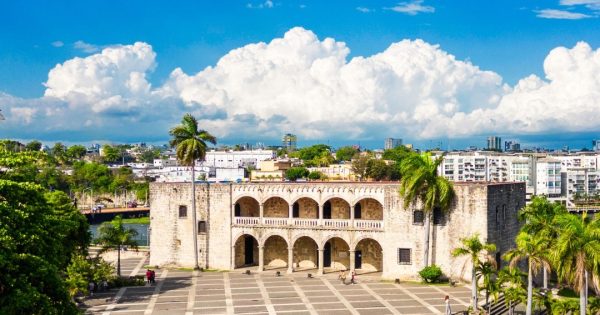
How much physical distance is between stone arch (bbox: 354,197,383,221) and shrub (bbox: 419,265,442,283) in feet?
23.1

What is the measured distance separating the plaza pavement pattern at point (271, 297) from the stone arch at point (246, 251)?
4.14m

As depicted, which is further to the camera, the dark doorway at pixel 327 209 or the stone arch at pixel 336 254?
the dark doorway at pixel 327 209

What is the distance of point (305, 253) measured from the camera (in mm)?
57781

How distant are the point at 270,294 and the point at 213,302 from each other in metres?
4.40

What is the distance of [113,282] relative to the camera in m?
49.5

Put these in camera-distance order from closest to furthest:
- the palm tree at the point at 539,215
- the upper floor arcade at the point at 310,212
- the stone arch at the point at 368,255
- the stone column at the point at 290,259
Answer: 1. the palm tree at the point at 539,215
2. the upper floor arcade at the point at 310,212
3. the stone column at the point at 290,259
4. the stone arch at the point at 368,255

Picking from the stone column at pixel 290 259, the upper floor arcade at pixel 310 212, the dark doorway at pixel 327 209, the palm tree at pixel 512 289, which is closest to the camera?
the palm tree at pixel 512 289

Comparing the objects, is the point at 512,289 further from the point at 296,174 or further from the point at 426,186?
the point at 296,174

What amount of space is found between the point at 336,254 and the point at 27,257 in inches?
1467

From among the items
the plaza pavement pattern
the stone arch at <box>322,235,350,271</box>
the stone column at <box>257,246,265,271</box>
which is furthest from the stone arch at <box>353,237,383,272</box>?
the stone column at <box>257,246,265,271</box>

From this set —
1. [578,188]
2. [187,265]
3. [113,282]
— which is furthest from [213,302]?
[578,188]

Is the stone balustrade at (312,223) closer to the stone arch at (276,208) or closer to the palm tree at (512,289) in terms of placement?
the stone arch at (276,208)

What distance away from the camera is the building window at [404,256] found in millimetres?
51219

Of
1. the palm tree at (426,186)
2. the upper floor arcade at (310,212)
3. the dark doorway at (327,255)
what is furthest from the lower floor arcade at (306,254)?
the palm tree at (426,186)
